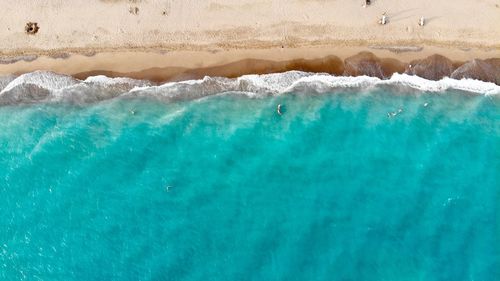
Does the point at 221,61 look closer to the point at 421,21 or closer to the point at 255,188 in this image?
the point at 255,188

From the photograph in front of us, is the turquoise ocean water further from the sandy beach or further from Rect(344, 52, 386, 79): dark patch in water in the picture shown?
the sandy beach

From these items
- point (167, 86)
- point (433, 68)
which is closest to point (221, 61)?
point (167, 86)

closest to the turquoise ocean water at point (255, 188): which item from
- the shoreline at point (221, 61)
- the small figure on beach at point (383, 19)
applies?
the shoreline at point (221, 61)

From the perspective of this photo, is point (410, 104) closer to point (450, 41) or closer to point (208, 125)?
point (450, 41)

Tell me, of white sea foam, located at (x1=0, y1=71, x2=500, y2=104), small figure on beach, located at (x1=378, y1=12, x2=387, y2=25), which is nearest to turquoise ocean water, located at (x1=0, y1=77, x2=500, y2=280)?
white sea foam, located at (x1=0, y1=71, x2=500, y2=104)

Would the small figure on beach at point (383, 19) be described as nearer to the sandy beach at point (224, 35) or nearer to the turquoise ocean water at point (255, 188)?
the sandy beach at point (224, 35)

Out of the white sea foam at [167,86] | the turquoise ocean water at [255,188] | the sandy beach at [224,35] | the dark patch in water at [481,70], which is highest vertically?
the sandy beach at [224,35]
